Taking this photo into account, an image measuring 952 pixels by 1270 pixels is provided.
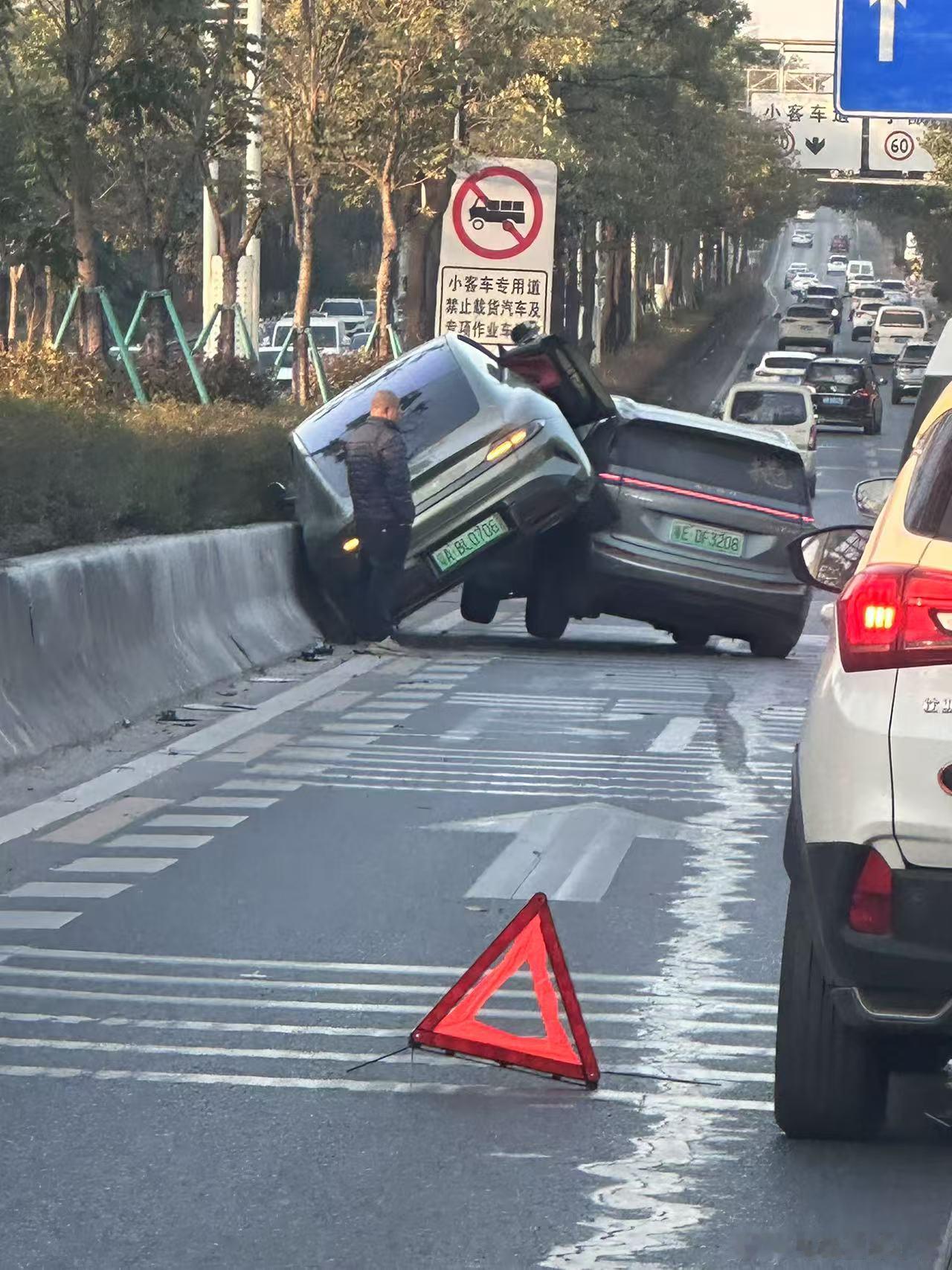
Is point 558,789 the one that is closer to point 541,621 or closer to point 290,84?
point 541,621

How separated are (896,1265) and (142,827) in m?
5.48

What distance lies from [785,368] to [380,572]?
40442 millimetres

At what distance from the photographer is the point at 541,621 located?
59.6 feet

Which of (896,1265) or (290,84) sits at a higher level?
(290,84)

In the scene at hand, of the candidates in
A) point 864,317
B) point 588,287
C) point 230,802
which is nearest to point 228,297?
point 230,802

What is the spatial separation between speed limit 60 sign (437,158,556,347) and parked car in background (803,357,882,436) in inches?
1236

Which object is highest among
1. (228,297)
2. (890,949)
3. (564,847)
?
(228,297)

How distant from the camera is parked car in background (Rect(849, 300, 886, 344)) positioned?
10104 centimetres

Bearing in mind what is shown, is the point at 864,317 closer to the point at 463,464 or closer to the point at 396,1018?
the point at 463,464

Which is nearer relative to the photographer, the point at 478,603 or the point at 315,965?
the point at 315,965

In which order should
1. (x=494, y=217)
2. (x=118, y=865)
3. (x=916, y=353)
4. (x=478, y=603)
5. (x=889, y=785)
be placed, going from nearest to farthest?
(x=889, y=785) < (x=118, y=865) < (x=478, y=603) < (x=494, y=217) < (x=916, y=353)

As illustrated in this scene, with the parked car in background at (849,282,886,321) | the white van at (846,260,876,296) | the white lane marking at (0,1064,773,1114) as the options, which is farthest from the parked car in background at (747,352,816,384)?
the white van at (846,260,876,296)

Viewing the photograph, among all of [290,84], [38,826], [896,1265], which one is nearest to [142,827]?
[38,826]

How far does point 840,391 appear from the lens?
56469mm
